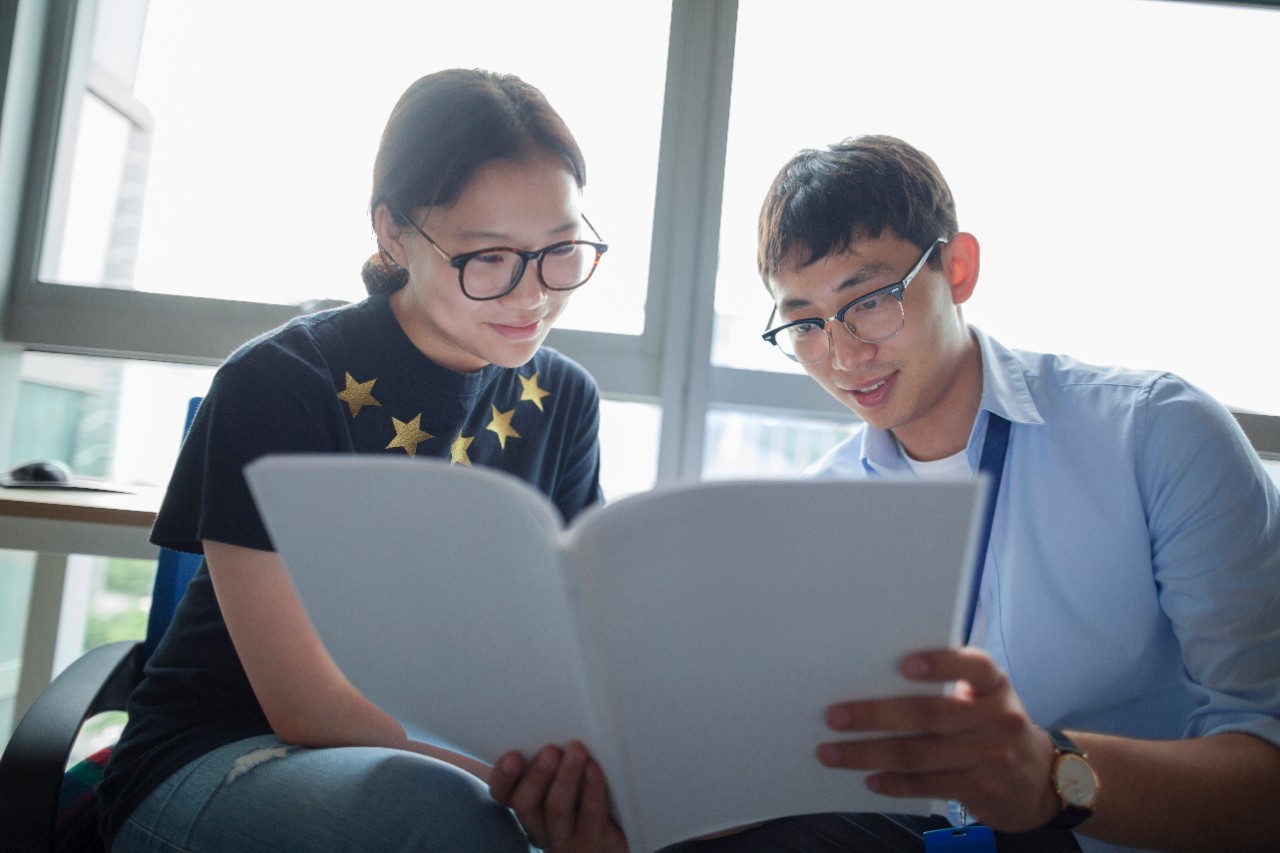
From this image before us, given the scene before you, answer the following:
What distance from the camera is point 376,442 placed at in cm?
106

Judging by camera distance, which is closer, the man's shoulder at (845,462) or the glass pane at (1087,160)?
the man's shoulder at (845,462)

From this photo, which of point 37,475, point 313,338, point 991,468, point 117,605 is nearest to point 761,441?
point 991,468

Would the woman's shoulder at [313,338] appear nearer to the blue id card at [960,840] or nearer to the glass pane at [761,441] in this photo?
the blue id card at [960,840]

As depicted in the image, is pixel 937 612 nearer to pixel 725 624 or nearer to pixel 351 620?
pixel 725 624

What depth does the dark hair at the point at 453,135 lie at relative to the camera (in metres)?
1.07

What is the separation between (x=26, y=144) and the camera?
1934 millimetres

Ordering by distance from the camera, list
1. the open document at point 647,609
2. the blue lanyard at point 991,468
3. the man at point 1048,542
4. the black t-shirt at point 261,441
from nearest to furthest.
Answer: the open document at point 647,609, the man at point 1048,542, the black t-shirt at point 261,441, the blue lanyard at point 991,468

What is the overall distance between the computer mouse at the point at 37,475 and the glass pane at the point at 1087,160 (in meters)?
1.39

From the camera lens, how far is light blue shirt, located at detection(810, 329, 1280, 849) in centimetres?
86

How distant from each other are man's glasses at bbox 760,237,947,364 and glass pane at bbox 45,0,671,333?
0.86m

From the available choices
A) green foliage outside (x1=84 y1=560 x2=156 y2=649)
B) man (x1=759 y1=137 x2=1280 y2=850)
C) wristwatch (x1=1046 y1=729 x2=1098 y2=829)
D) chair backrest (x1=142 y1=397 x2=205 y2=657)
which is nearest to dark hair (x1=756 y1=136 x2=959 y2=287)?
man (x1=759 y1=137 x2=1280 y2=850)

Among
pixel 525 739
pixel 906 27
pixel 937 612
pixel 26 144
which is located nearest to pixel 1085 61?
pixel 906 27

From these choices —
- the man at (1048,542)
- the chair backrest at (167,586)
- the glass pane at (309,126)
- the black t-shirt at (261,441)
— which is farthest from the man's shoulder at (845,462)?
the chair backrest at (167,586)

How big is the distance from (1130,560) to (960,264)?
0.45 m
